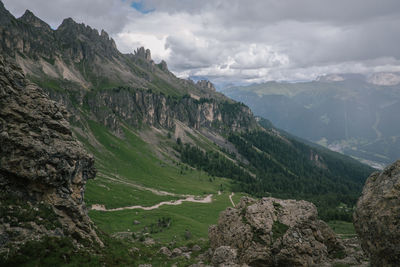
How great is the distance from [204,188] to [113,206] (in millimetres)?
91302

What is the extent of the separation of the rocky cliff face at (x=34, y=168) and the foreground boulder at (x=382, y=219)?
89.6 feet

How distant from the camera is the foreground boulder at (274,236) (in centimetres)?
2892

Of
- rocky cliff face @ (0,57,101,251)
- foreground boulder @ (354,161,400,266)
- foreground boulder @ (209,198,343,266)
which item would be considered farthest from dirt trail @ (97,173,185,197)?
foreground boulder @ (354,161,400,266)

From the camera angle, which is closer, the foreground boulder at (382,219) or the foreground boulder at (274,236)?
the foreground boulder at (382,219)

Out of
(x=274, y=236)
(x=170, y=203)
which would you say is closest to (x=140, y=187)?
(x=170, y=203)

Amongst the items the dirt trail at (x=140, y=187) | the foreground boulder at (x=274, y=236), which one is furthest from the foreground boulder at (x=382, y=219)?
the dirt trail at (x=140, y=187)

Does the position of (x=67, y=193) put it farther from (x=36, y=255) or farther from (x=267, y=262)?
(x=267, y=262)

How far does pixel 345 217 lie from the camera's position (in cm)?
12825

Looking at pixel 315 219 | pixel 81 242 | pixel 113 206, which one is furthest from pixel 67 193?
pixel 113 206

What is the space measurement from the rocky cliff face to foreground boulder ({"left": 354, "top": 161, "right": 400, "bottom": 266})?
27.3 m

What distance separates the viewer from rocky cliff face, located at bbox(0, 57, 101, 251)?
23172mm

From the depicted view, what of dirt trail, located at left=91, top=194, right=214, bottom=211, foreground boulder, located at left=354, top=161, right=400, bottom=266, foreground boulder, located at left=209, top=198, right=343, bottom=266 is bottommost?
dirt trail, located at left=91, top=194, right=214, bottom=211

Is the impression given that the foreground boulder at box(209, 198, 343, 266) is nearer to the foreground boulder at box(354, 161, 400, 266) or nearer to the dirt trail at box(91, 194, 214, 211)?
the foreground boulder at box(354, 161, 400, 266)

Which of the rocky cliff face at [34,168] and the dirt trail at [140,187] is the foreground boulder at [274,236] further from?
the dirt trail at [140,187]
